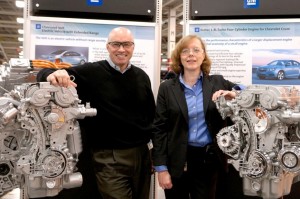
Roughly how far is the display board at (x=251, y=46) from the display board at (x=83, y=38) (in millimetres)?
573

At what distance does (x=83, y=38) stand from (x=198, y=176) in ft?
6.49

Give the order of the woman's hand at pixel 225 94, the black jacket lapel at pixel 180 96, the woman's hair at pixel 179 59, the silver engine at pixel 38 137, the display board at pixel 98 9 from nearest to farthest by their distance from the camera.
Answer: the silver engine at pixel 38 137 < the woman's hand at pixel 225 94 < the black jacket lapel at pixel 180 96 < the woman's hair at pixel 179 59 < the display board at pixel 98 9

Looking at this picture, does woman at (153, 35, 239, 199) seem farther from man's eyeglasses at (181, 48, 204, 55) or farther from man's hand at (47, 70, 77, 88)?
man's hand at (47, 70, 77, 88)

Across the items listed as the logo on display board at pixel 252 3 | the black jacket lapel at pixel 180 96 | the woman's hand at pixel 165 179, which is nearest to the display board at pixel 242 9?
the logo on display board at pixel 252 3

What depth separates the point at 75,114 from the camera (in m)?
2.51

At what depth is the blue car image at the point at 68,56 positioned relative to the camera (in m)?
3.94

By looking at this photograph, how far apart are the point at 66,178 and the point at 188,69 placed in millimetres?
1279

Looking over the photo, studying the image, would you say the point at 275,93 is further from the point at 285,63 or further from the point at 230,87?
the point at 285,63

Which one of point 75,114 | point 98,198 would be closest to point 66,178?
point 75,114

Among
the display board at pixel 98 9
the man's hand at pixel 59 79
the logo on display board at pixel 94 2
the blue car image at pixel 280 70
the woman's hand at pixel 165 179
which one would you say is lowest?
the woman's hand at pixel 165 179

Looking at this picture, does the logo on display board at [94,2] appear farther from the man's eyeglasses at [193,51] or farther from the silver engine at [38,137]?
the silver engine at [38,137]

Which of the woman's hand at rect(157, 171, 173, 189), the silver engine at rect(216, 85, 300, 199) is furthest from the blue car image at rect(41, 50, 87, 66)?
the silver engine at rect(216, 85, 300, 199)

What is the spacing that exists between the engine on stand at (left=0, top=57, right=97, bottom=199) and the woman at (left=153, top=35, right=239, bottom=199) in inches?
28.5

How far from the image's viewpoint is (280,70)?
4.02m
